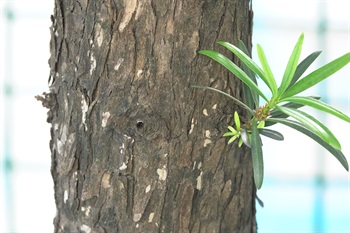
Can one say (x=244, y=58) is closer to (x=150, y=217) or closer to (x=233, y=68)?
(x=233, y=68)

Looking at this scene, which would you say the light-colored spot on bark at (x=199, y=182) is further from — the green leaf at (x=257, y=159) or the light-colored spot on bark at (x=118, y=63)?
the light-colored spot on bark at (x=118, y=63)

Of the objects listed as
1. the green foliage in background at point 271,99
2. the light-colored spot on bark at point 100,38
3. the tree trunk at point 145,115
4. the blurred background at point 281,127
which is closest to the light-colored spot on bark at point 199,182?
the tree trunk at point 145,115

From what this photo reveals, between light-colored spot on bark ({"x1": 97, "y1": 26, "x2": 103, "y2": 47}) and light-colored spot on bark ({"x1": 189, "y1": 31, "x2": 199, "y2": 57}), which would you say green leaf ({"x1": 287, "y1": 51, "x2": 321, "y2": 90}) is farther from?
light-colored spot on bark ({"x1": 97, "y1": 26, "x2": 103, "y2": 47})

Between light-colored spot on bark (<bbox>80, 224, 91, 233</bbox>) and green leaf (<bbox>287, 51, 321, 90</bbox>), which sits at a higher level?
green leaf (<bbox>287, 51, 321, 90</bbox>)

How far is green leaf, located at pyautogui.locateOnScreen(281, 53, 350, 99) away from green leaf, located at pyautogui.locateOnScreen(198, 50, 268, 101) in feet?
0.18

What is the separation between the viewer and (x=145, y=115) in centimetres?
101

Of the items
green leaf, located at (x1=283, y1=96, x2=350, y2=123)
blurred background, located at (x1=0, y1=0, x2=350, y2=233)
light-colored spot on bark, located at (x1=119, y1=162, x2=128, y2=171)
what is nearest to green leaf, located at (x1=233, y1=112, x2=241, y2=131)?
green leaf, located at (x1=283, y1=96, x2=350, y2=123)

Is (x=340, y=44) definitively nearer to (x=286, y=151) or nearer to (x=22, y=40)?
(x=286, y=151)

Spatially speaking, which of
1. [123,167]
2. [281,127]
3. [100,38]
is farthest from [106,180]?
[281,127]

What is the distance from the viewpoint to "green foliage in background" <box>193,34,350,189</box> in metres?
Answer: 0.89

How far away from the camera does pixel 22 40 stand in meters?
2.41

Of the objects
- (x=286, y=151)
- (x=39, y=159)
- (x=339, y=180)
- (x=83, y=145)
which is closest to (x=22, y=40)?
(x=39, y=159)

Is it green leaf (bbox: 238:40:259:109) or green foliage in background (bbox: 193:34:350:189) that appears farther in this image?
green leaf (bbox: 238:40:259:109)

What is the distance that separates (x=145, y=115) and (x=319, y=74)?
1.09 ft
